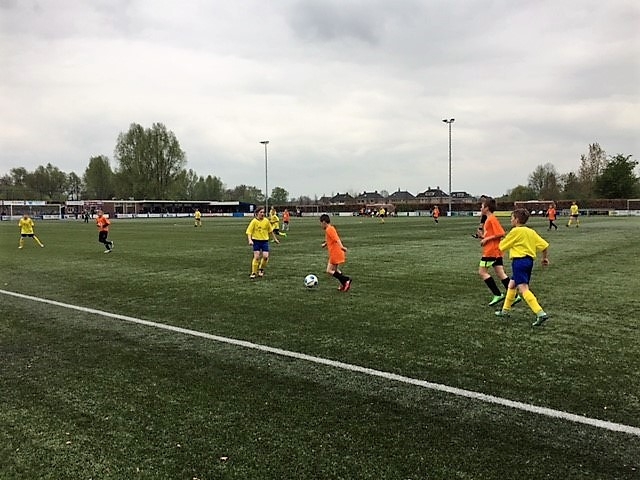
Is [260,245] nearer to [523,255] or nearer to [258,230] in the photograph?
[258,230]

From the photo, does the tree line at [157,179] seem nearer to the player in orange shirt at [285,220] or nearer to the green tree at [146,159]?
the green tree at [146,159]

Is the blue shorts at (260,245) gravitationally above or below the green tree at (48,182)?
below

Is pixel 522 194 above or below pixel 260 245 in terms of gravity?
above

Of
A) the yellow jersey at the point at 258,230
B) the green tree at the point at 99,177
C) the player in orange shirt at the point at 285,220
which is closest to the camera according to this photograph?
the yellow jersey at the point at 258,230

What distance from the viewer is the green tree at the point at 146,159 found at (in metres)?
99.8

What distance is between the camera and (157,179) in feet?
334

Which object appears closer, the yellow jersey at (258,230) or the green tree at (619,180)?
the yellow jersey at (258,230)

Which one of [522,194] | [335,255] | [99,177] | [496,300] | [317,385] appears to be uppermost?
[99,177]

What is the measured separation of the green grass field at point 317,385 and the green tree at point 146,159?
307 feet

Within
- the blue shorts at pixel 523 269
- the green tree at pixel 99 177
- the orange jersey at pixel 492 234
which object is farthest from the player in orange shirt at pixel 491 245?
the green tree at pixel 99 177

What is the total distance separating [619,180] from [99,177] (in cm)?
9574

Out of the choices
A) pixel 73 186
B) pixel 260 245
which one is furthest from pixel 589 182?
pixel 73 186

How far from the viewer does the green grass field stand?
3744mm

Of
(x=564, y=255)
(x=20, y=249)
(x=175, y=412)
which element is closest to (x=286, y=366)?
(x=175, y=412)
